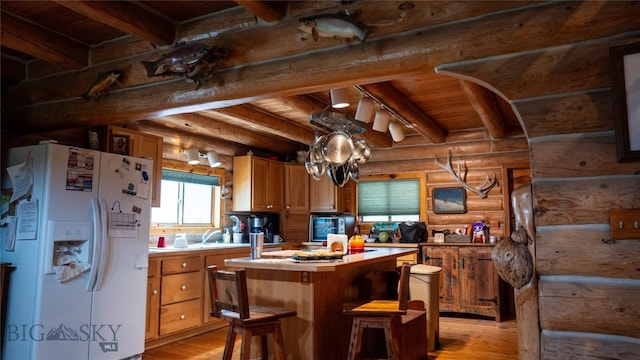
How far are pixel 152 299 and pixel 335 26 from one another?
3.10 m

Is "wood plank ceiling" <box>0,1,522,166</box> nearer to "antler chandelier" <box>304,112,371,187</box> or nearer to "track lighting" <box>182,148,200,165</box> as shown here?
"track lighting" <box>182,148,200,165</box>

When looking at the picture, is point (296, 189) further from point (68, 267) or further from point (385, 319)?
point (385, 319)

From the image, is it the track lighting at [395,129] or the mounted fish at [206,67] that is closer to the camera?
the mounted fish at [206,67]

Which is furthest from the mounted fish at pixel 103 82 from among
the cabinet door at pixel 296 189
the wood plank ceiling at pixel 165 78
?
the cabinet door at pixel 296 189

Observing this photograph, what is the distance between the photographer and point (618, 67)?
5.90 feet

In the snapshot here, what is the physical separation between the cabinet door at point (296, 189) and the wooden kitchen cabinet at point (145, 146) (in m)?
2.29

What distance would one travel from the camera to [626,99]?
178 cm

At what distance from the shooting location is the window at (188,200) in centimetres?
519

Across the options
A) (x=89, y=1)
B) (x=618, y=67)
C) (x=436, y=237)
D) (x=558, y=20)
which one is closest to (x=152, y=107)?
(x=89, y=1)

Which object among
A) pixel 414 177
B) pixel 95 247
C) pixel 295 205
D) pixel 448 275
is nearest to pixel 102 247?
pixel 95 247

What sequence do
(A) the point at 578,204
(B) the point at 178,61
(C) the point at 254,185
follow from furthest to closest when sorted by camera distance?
(C) the point at 254,185 < (B) the point at 178,61 < (A) the point at 578,204

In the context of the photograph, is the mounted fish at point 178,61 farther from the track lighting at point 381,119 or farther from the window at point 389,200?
the window at point 389,200

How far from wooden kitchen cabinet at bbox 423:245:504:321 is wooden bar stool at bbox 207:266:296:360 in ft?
10.3

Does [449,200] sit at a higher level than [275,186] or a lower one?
lower
